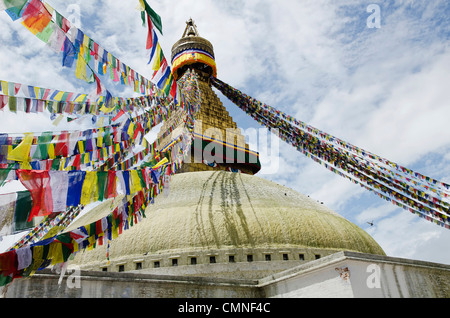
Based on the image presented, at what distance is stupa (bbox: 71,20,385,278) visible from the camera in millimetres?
9484

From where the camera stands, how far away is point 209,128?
1745 centimetres

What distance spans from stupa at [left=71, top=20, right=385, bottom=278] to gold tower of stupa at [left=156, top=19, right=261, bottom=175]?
111 inches

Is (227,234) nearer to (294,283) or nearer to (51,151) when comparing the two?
(294,283)

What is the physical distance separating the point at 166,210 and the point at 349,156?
5567 mm

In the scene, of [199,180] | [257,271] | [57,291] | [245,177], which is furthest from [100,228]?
[245,177]

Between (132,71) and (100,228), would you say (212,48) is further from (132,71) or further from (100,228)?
(100,228)

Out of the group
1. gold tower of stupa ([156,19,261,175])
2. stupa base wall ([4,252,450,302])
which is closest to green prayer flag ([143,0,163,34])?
stupa base wall ([4,252,450,302])

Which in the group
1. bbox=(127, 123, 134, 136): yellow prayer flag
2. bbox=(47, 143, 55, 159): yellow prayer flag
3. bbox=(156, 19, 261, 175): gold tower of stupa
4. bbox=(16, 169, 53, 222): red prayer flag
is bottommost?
bbox=(16, 169, 53, 222): red prayer flag

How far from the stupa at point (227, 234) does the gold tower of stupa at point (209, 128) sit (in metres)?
2.82

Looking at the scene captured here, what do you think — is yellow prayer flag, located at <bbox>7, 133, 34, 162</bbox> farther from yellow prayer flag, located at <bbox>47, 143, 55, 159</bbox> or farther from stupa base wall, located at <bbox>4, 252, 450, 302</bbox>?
stupa base wall, located at <bbox>4, 252, 450, 302</bbox>

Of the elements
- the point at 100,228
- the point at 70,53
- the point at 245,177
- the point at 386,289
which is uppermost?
the point at 245,177

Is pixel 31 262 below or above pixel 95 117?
below

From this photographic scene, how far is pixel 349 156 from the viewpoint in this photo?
10875mm

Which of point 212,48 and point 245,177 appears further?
point 212,48
